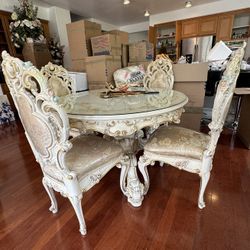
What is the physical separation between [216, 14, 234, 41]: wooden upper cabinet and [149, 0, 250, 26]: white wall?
0.57ft

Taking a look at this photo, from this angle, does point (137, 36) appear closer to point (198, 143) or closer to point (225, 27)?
point (225, 27)

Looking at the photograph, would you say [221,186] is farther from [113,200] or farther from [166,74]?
[166,74]

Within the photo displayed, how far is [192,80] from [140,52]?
978 millimetres

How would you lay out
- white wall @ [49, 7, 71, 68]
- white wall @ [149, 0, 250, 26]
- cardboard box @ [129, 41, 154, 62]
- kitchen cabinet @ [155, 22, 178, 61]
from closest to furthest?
cardboard box @ [129, 41, 154, 62], white wall @ [49, 7, 71, 68], white wall @ [149, 0, 250, 26], kitchen cabinet @ [155, 22, 178, 61]

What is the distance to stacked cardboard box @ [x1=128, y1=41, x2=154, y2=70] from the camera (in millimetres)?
2535

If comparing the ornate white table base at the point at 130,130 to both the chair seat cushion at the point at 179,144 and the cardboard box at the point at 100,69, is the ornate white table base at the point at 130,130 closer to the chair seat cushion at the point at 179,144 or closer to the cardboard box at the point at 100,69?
the chair seat cushion at the point at 179,144

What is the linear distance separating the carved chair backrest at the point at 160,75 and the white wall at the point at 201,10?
12.5ft

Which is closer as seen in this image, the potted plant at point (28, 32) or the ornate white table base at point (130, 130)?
the ornate white table base at point (130, 130)

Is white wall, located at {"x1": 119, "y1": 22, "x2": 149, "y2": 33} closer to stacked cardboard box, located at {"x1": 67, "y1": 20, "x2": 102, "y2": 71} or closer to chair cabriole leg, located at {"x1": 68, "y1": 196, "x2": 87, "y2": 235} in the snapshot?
stacked cardboard box, located at {"x1": 67, "y1": 20, "x2": 102, "y2": 71}

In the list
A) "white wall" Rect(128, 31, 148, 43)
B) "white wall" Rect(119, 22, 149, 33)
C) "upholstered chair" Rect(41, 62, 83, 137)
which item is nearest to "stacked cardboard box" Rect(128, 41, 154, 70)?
"upholstered chair" Rect(41, 62, 83, 137)

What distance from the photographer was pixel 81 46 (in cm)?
274

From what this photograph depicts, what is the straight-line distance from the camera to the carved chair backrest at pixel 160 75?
196cm

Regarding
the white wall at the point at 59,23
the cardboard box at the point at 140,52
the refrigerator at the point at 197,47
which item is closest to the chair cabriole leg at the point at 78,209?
the cardboard box at the point at 140,52

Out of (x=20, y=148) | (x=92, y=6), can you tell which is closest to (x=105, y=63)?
(x=20, y=148)
